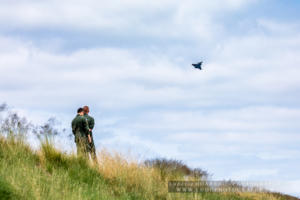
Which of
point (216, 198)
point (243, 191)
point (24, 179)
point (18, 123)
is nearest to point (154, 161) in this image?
point (243, 191)

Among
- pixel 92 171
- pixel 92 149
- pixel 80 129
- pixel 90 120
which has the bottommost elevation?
pixel 92 171

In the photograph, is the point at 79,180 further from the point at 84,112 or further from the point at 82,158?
the point at 84,112

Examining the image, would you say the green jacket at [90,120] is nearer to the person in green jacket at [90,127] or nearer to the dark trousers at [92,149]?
the person in green jacket at [90,127]

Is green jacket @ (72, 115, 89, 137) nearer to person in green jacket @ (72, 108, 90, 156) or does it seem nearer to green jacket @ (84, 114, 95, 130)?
person in green jacket @ (72, 108, 90, 156)

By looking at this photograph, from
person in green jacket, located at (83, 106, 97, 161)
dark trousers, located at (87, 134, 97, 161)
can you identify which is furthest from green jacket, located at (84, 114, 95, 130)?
dark trousers, located at (87, 134, 97, 161)

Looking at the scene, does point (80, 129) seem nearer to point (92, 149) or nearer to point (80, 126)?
point (80, 126)

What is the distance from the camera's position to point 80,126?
1633 cm

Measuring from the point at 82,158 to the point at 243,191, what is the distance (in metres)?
7.69

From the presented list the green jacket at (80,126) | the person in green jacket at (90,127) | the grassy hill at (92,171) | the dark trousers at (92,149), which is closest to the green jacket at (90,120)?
the person in green jacket at (90,127)

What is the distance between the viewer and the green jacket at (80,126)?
16.2m

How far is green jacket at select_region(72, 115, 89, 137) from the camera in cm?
1625

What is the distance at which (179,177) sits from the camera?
17.4 m

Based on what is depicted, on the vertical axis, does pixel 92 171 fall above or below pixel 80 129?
below

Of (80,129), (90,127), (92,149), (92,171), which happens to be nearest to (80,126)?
(80,129)
